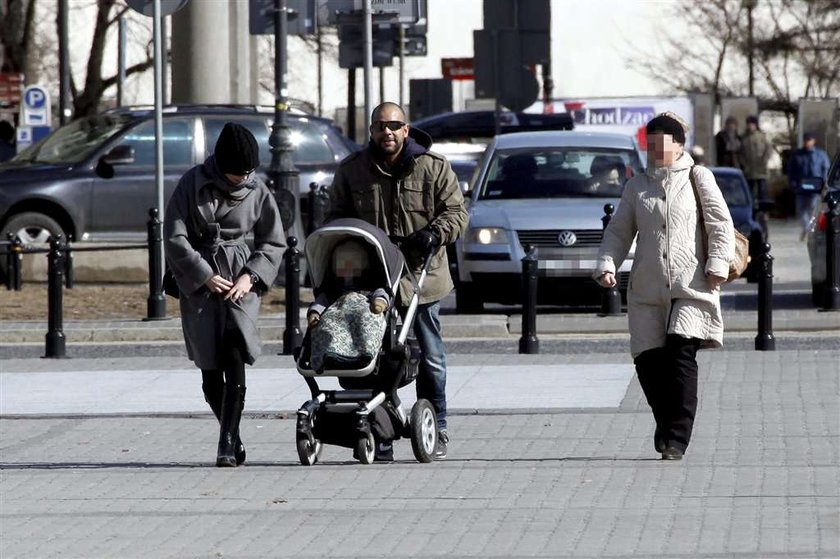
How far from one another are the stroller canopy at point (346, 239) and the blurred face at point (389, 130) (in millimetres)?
391

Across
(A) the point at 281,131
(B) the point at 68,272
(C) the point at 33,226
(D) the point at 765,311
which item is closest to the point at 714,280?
(D) the point at 765,311

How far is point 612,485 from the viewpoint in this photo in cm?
873

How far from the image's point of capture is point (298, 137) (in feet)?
68.9

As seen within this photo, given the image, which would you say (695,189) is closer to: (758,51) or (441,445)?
(441,445)

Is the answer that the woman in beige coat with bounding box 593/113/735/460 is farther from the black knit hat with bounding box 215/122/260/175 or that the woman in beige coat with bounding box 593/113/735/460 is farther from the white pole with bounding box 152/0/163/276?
the white pole with bounding box 152/0/163/276

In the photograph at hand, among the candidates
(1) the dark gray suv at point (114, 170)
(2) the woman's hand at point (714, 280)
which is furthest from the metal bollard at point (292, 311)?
(2) the woman's hand at point (714, 280)

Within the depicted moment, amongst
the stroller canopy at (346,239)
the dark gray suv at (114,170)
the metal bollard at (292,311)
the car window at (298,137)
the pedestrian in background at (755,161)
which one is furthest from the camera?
the pedestrian in background at (755,161)

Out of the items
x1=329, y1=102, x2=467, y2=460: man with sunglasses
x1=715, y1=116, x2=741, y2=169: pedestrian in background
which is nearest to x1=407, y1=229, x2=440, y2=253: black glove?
x1=329, y1=102, x2=467, y2=460: man with sunglasses

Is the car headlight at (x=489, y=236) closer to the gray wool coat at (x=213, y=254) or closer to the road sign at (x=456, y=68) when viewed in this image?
the gray wool coat at (x=213, y=254)

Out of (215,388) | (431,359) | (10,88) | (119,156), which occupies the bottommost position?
(215,388)

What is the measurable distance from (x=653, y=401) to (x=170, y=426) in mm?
3028

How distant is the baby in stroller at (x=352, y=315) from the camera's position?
29.9ft

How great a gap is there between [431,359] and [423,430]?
41cm

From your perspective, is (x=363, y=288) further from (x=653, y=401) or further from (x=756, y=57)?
(x=756, y=57)
